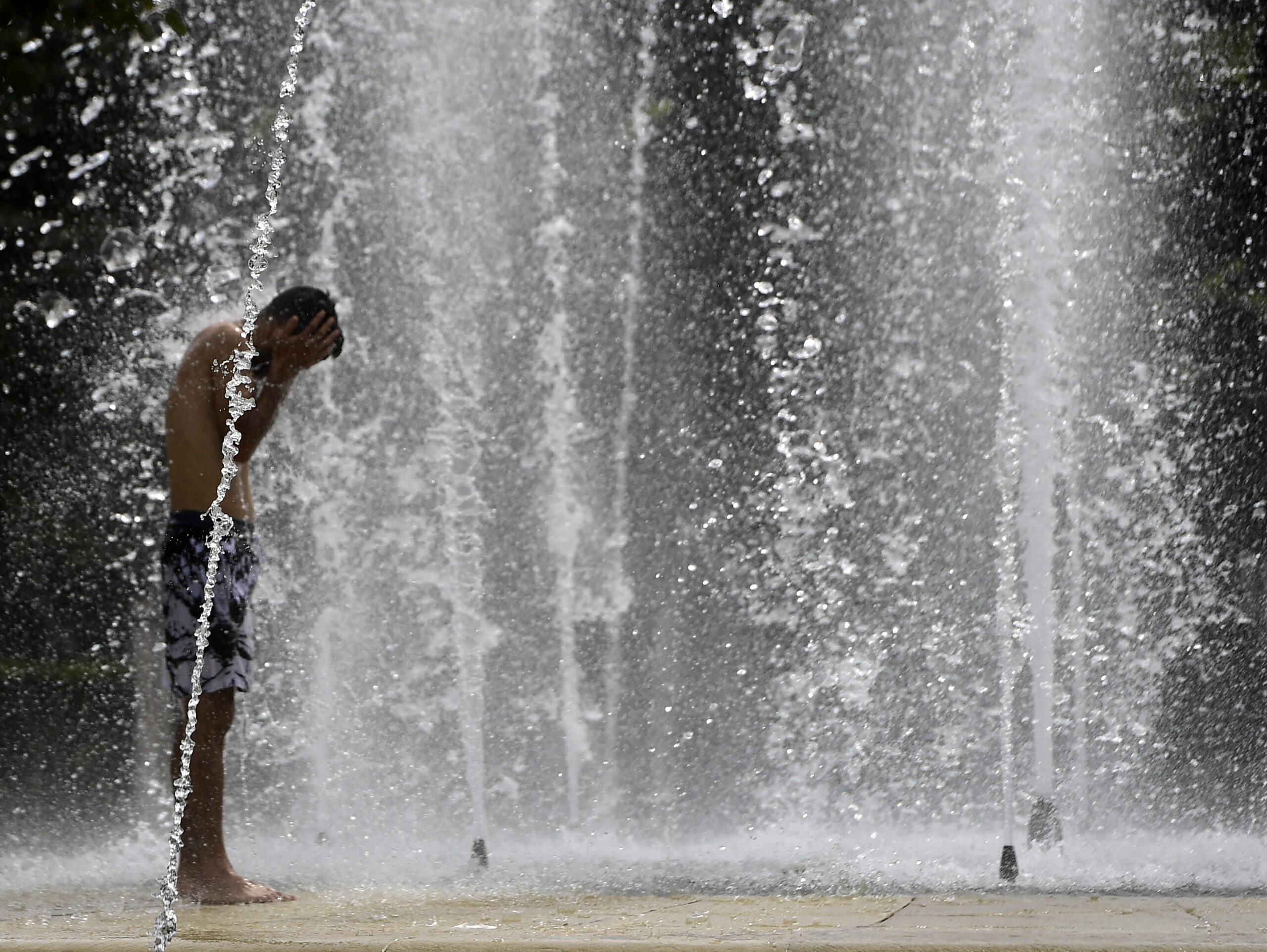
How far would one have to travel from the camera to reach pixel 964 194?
4.83 metres

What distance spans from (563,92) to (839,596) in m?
2.09

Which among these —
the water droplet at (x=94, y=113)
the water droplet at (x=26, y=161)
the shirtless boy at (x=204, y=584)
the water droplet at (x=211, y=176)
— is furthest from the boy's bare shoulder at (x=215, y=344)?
the water droplet at (x=26, y=161)

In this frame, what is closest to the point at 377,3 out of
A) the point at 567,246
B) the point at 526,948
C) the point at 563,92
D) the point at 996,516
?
the point at 563,92

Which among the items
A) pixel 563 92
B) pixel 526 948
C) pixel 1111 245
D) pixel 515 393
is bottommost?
pixel 526 948

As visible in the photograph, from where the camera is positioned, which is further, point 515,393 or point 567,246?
point 567,246

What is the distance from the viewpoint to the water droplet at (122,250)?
5.30 metres

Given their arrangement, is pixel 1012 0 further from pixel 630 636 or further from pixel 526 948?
pixel 526 948

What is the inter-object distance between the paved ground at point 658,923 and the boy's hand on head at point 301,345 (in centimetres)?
103

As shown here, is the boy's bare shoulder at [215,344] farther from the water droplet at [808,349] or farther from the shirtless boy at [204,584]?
the water droplet at [808,349]

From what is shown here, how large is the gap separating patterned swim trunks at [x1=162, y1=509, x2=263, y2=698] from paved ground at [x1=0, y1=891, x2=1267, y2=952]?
43 cm

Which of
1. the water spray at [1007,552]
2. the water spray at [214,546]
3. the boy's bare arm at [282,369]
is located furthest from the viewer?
the water spray at [1007,552]

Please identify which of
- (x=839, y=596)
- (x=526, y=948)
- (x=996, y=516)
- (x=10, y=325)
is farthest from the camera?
(x=10, y=325)

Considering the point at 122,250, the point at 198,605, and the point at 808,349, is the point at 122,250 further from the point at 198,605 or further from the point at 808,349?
the point at 198,605

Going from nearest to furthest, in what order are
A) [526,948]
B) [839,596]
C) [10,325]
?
[526,948] → [839,596] → [10,325]
